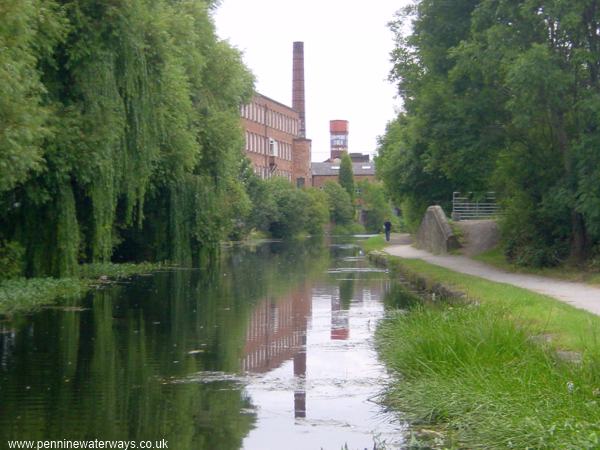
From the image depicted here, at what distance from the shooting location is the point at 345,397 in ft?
33.1

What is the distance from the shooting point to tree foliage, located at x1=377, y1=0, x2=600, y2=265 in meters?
23.3

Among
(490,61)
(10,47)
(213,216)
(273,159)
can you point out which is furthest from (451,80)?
(273,159)

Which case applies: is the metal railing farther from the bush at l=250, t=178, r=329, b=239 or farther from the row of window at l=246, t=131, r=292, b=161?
the row of window at l=246, t=131, r=292, b=161

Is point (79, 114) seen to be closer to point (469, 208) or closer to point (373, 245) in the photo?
point (469, 208)

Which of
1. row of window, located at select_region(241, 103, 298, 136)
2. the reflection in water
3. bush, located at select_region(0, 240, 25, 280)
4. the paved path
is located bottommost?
the reflection in water

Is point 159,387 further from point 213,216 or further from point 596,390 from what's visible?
point 213,216

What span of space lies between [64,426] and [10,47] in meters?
10.1

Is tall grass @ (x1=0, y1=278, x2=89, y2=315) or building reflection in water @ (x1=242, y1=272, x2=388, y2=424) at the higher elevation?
tall grass @ (x1=0, y1=278, x2=89, y2=315)

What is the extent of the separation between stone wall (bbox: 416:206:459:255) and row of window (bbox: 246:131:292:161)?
58.2m

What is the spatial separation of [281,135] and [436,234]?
3028 inches

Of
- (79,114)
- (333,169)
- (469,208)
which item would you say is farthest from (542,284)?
(333,169)

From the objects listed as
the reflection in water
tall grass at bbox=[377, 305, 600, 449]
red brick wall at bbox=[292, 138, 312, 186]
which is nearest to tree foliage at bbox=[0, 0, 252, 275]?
the reflection in water

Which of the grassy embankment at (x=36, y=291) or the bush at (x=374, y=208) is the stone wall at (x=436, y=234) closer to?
the grassy embankment at (x=36, y=291)

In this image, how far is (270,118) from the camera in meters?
111
